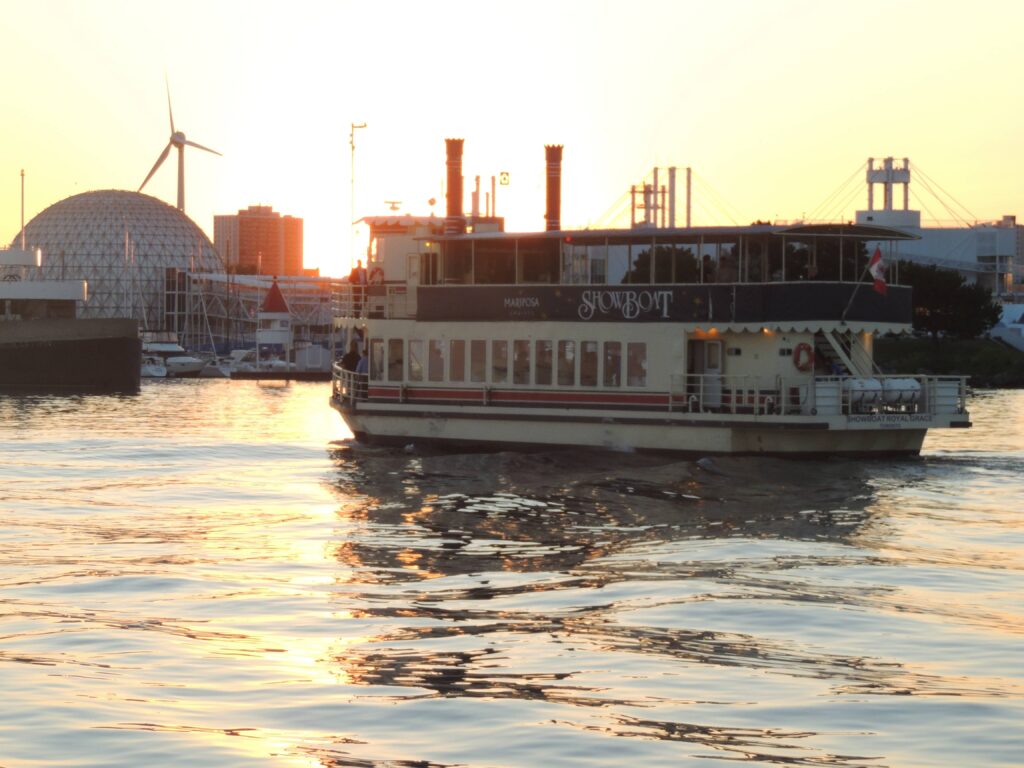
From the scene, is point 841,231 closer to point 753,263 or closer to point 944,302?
point 753,263

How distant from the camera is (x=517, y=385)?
138ft

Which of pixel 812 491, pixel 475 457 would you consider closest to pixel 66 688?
pixel 812 491

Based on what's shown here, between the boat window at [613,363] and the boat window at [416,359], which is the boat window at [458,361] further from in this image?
the boat window at [613,363]

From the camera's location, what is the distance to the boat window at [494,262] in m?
42.8

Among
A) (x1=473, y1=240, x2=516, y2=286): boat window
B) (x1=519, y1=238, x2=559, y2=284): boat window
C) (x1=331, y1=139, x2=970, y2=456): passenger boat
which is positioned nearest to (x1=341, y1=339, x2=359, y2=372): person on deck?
(x1=331, y1=139, x2=970, y2=456): passenger boat

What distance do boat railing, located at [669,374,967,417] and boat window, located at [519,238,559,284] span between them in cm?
487

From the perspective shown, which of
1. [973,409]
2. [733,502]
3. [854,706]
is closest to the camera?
[854,706]

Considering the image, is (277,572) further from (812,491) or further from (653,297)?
(653,297)

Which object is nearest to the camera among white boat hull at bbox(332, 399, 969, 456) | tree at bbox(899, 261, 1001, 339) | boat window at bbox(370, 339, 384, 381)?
white boat hull at bbox(332, 399, 969, 456)

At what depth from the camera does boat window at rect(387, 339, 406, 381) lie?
44.2 metres

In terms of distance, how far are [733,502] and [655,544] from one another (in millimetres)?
6354

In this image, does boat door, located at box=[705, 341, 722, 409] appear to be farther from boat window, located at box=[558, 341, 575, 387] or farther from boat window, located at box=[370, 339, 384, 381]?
boat window, located at box=[370, 339, 384, 381]

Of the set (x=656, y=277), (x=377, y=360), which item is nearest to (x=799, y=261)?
(x=656, y=277)

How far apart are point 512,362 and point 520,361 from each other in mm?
227
